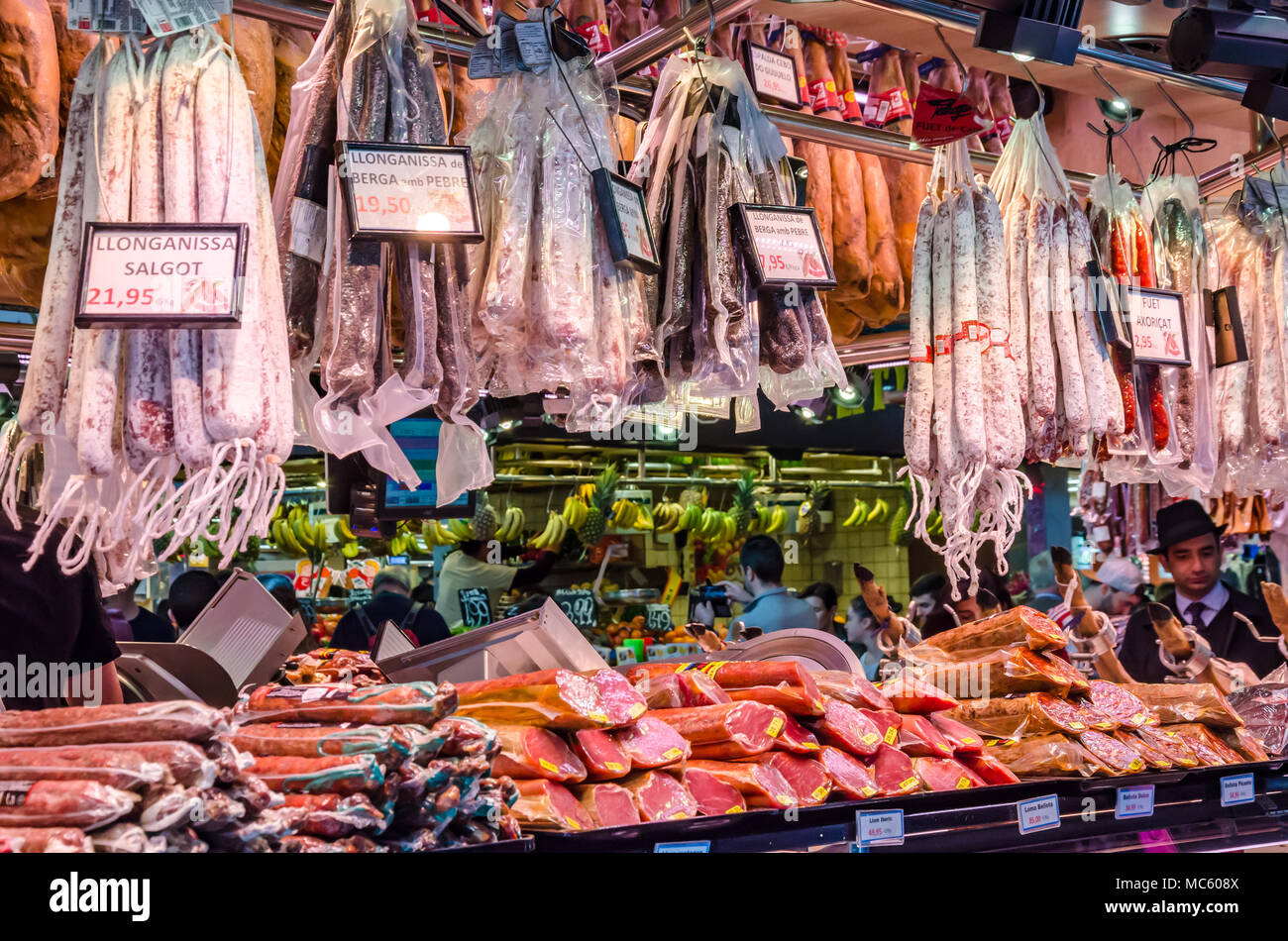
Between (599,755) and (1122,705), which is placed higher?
(599,755)

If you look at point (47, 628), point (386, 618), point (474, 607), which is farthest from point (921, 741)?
point (474, 607)

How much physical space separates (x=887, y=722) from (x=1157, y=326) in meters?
1.38

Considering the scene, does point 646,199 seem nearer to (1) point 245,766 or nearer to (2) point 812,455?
Result: (1) point 245,766

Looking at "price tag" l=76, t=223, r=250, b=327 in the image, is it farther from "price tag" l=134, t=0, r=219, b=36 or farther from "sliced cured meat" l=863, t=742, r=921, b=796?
"sliced cured meat" l=863, t=742, r=921, b=796

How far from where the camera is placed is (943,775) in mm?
2879

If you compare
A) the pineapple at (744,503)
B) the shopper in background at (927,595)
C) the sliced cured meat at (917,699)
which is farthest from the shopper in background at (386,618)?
the pineapple at (744,503)

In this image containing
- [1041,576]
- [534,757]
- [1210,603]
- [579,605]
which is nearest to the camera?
[534,757]

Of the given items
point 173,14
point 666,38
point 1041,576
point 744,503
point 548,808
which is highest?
point 666,38

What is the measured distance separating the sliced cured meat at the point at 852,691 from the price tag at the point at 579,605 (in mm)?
7117

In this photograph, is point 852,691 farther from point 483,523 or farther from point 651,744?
point 483,523

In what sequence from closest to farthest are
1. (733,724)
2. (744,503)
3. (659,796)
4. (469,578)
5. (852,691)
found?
(659,796) → (733,724) → (852,691) → (469,578) → (744,503)

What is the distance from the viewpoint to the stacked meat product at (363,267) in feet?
7.52

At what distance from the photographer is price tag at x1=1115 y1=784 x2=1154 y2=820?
2934mm
